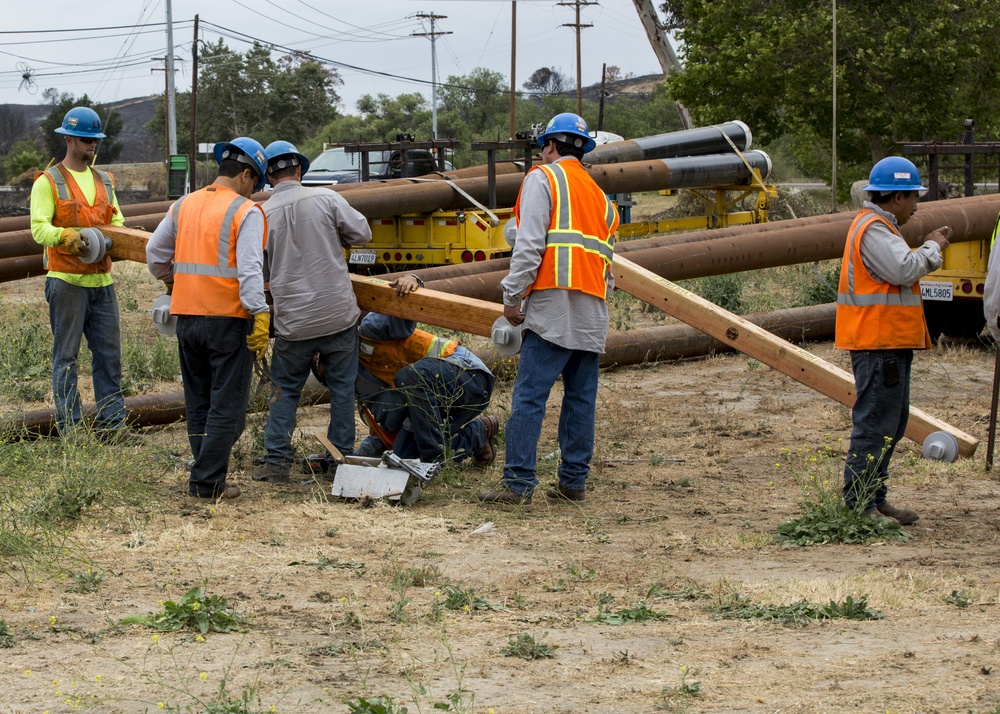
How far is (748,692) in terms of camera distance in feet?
11.9

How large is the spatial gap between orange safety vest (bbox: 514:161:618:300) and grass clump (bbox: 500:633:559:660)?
248 cm

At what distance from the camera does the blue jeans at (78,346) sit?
23.7ft

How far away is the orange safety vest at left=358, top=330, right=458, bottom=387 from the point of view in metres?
6.93

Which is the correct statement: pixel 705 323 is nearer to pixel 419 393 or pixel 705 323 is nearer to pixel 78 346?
pixel 419 393

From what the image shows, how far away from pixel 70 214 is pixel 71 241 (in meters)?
0.29

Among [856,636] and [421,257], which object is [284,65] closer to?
[421,257]

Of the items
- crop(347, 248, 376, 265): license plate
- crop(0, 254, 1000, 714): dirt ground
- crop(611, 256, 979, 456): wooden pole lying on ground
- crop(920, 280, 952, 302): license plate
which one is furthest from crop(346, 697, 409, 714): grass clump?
crop(347, 248, 376, 265): license plate

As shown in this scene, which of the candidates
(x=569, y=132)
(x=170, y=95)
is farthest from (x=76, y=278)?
(x=170, y=95)

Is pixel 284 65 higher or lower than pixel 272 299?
higher

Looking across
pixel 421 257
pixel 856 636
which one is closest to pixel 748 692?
pixel 856 636

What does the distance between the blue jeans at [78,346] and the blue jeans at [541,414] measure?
2348 mm

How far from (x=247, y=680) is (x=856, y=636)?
1.96 meters

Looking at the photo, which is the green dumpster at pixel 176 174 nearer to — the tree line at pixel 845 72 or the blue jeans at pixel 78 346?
the tree line at pixel 845 72

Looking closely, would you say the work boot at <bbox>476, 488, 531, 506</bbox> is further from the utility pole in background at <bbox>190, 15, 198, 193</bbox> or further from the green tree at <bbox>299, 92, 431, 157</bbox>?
the green tree at <bbox>299, 92, 431, 157</bbox>
